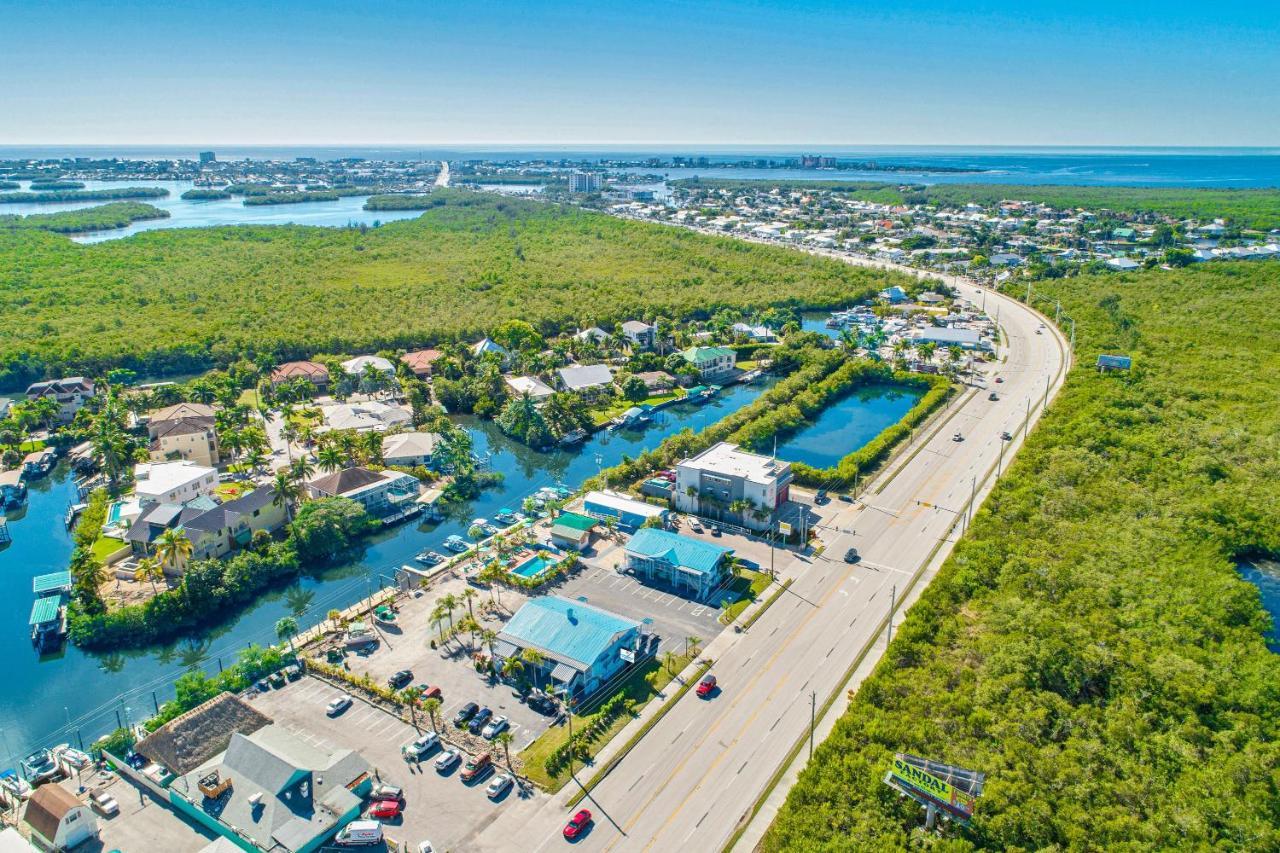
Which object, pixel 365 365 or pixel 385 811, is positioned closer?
pixel 385 811

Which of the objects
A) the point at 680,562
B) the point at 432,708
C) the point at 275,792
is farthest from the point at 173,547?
the point at 680,562

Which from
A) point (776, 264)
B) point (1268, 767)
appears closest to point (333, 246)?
point (776, 264)

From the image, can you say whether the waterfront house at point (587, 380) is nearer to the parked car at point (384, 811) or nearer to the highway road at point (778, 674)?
the highway road at point (778, 674)

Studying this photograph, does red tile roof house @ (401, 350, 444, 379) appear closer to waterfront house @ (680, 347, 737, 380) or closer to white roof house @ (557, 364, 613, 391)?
white roof house @ (557, 364, 613, 391)

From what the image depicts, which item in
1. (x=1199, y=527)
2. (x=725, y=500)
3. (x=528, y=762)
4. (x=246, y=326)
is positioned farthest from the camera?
(x=246, y=326)

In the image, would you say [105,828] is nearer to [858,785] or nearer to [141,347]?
[858,785]

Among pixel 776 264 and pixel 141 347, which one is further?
pixel 776 264

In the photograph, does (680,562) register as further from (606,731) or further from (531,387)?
(531,387)

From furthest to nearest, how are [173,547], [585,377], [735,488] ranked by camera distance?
[585,377] < [735,488] < [173,547]
